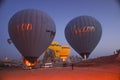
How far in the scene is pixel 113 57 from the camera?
31.6m

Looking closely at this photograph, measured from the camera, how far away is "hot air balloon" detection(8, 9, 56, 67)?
101 ft

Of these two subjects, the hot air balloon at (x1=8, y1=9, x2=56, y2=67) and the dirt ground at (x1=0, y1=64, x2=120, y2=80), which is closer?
the dirt ground at (x1=0, y1=64, x2=120, y2=80)

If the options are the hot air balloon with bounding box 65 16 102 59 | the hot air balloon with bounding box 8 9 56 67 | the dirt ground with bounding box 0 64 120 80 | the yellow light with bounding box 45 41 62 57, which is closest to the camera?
the dirt ground with bounding box 0 64 120 80

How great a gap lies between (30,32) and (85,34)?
984 cm

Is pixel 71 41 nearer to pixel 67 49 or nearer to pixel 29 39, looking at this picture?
pixel 29 39

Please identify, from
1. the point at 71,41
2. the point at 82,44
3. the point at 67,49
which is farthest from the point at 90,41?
the point at 67,49

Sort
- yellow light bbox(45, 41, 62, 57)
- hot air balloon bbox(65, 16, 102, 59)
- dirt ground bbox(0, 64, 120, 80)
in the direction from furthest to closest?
1. yellow light bbox(45, 41, 62, 57)
2. hot air balloon bbox(65, 16, 102, 59)
3. dirt ground bbox(0, 64, 120, 80)

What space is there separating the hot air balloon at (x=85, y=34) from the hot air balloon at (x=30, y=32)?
681 centimetres

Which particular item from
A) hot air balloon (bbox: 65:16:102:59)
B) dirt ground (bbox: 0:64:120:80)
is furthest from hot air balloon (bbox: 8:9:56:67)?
dirt ground (bbox: 0:64:120:80)

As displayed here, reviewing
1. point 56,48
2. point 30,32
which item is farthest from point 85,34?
point 56,48

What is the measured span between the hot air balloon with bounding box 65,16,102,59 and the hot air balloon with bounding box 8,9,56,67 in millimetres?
6809

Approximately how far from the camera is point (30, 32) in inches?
1224

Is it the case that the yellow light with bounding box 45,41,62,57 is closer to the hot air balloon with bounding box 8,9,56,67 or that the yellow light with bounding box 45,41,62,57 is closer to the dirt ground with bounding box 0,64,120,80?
the hot air balloon with bounding box 8,9,56,67

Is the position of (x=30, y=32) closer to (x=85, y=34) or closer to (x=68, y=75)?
(x=85, y=34)
